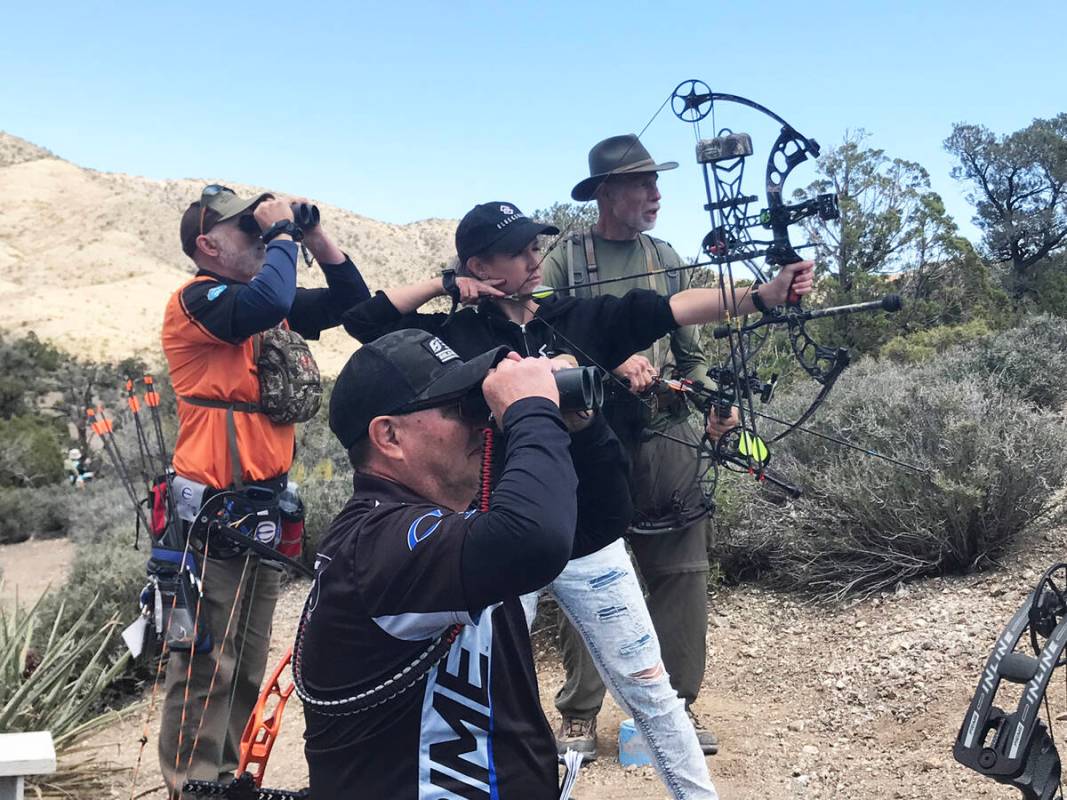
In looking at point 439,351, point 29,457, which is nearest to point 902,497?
point 439,351

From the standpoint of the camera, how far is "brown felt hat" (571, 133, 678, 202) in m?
4.07

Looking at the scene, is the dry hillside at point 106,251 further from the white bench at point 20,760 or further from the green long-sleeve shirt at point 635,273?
the white bench at point 20,760

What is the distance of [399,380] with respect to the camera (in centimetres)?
204

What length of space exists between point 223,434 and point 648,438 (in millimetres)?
1603

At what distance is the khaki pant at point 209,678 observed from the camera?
12.0ft

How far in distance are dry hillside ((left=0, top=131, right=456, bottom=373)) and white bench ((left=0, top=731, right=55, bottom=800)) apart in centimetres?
4126

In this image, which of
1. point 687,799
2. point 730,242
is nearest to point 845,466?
point 730,242

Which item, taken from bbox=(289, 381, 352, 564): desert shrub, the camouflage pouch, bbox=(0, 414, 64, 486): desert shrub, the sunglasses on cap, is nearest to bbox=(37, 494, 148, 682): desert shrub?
bbox=(289, 381, 352, 564): desert shrub

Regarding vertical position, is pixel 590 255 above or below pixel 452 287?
above

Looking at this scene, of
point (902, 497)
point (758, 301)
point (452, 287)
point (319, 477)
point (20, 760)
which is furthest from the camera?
point (319, 477)

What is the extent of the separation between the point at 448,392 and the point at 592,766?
2642mm

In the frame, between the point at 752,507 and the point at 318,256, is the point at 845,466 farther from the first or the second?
the point at 318,256

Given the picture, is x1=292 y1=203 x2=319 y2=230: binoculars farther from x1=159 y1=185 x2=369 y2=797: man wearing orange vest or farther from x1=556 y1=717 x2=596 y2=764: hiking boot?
x1=556 y1=717 x2=596 y2=764: hiking boot

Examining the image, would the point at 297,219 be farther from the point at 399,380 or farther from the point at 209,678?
the point at 399,380
